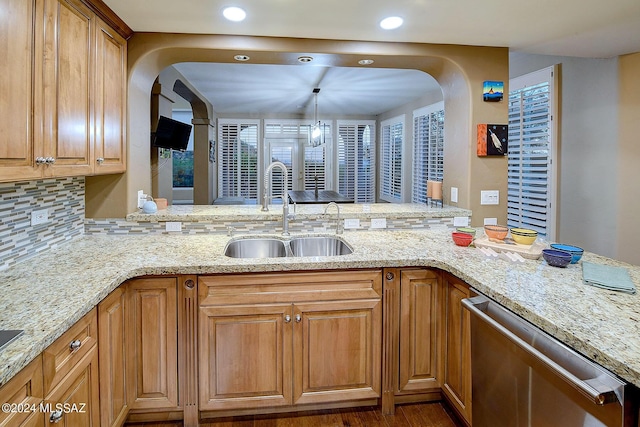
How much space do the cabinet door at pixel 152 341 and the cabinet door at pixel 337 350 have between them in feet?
2.04

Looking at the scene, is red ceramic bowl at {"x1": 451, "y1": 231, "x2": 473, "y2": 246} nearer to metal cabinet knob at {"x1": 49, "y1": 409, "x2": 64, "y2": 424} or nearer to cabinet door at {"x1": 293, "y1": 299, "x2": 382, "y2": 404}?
cabinet door at {"x1": 293, "y1": 299, "x2": 382, "y2": 404}

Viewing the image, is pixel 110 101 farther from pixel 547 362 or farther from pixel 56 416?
pixel 547 362

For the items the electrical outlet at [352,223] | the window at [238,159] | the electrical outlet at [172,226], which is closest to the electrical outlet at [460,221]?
the electrical outlet at [352,223]

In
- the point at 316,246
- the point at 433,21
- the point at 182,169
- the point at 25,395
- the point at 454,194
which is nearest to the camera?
the point at 25,395

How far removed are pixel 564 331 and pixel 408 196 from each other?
5.67 m

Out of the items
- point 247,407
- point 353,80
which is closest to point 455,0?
point 247,407

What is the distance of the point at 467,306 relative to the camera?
1.59 meters

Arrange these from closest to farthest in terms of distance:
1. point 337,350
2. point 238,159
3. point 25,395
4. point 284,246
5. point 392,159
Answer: point 25,395 → point 337,350 → point 284,246 → point 392,159 → point 238,159

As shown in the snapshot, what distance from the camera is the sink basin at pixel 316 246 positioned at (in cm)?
259

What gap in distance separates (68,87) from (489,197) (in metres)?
2.79

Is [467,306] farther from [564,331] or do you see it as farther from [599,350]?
[599,350]

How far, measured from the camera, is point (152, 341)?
187cm

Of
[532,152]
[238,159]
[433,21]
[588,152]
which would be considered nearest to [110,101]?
[433,21]

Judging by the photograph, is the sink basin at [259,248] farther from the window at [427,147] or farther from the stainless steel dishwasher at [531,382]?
the window at [427,147]
